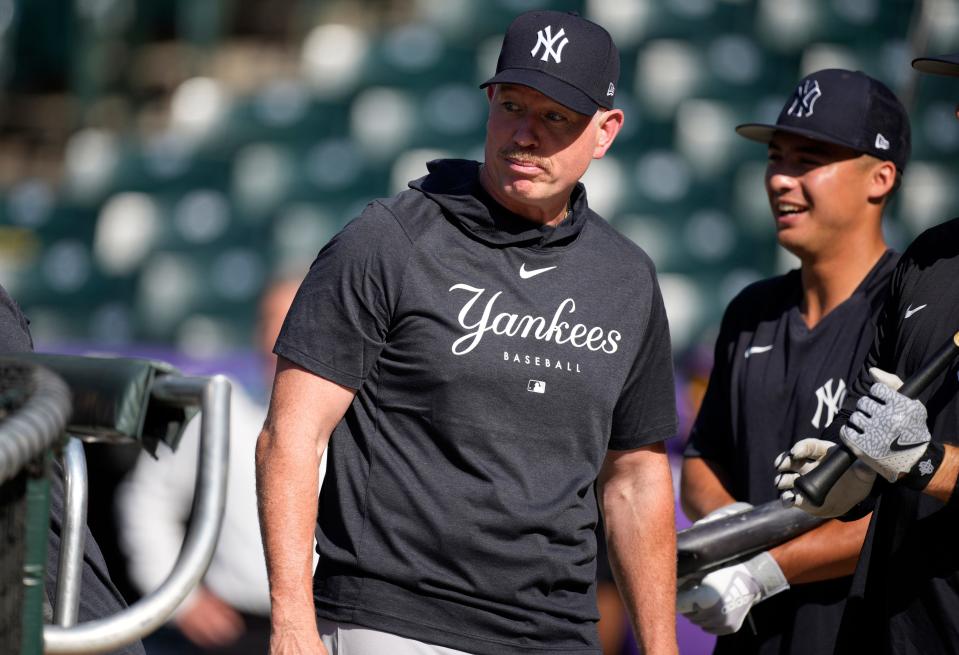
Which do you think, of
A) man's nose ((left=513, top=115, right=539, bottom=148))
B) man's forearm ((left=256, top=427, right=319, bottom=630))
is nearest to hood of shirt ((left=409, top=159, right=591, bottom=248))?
man's nose ((left=513, top=115, right=539, bottom=148))

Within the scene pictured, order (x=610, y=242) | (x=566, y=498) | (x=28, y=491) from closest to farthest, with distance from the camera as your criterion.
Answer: (x=28, y=491) → (x=566, y=498) → (x=610, y=242)

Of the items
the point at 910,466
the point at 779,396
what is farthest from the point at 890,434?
the point at 779,396

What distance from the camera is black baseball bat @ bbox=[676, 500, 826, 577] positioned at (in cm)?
278

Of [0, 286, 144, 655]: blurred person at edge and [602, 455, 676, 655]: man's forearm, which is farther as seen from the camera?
[602, 455, 676, 655]: man's forearm

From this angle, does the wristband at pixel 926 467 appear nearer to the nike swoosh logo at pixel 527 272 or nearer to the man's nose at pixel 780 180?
the nike swoosh logo at pixel 527 272

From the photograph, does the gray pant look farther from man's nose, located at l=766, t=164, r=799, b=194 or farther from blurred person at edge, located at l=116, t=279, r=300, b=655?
blurred person at edge, located at l=116, t=279, r=300, b=655

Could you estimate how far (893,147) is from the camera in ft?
10.3

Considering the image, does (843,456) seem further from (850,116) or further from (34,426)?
(34,426)

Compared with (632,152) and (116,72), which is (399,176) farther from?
(116,72)

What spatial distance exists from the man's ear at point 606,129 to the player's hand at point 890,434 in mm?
707

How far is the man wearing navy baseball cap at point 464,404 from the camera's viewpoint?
2.22 meters

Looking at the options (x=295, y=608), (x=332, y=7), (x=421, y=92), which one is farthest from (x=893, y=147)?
(x=332, y=7)

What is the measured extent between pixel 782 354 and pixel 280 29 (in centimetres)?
518

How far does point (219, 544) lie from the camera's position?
3.77m
